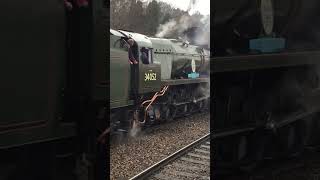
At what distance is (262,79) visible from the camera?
2.22 metres

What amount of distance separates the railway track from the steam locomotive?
0.16m

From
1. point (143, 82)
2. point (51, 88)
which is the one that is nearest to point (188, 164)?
point (143, 82)

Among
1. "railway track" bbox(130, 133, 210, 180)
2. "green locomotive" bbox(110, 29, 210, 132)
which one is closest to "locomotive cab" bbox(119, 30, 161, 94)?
"green locomotive" bbox(110, 29, 210, 132)

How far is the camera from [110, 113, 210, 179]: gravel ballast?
178 centimetres

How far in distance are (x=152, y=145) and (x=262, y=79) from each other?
65 centimetres

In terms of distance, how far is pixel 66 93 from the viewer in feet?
4.50

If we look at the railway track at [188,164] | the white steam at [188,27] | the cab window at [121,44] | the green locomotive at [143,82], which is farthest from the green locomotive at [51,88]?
the railway track at [188,164]

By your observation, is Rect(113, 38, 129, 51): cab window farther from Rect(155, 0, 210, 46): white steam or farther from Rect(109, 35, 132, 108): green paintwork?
Rect(155, 0, 210, 46): white steam

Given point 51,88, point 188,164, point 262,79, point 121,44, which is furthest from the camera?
point 188,164

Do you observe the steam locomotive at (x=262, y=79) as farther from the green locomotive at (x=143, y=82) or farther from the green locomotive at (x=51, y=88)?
the green locomotive at (x=51, y=88)

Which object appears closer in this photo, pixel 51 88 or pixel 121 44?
pixel 51 88

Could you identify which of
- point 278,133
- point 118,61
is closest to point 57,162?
point 118,61

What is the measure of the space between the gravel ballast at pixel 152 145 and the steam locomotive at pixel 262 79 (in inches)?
8.4

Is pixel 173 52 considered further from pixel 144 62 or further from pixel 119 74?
pixel 119 74
